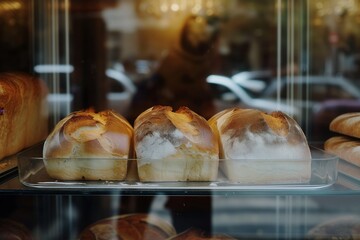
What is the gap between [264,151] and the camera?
0.80 m

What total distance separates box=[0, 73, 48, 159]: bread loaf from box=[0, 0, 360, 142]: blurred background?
0.15ft

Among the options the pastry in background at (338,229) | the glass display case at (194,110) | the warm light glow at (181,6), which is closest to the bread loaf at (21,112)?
the glass display case at (194,110)

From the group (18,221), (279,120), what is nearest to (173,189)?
(279,120)

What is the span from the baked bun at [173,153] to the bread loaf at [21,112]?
30cm

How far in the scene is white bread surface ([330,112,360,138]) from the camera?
99cm

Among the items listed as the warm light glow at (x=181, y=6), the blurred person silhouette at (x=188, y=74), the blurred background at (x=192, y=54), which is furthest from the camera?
the warm light glow at (x=181, y=6)

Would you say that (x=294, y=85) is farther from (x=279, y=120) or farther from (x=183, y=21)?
(x=183, y=21)

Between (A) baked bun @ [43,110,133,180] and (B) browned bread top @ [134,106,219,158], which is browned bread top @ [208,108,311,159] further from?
(A) baked bun @ [43,110,133,180]

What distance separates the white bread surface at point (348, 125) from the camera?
993 mm

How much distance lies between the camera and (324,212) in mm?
1035

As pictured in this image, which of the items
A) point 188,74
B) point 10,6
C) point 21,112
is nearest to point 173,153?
point 21,112

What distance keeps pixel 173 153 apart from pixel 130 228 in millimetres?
213

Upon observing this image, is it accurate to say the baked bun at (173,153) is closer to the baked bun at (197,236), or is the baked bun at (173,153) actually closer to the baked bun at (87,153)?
the baked bun at (87,153)

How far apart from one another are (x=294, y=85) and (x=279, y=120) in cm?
56
